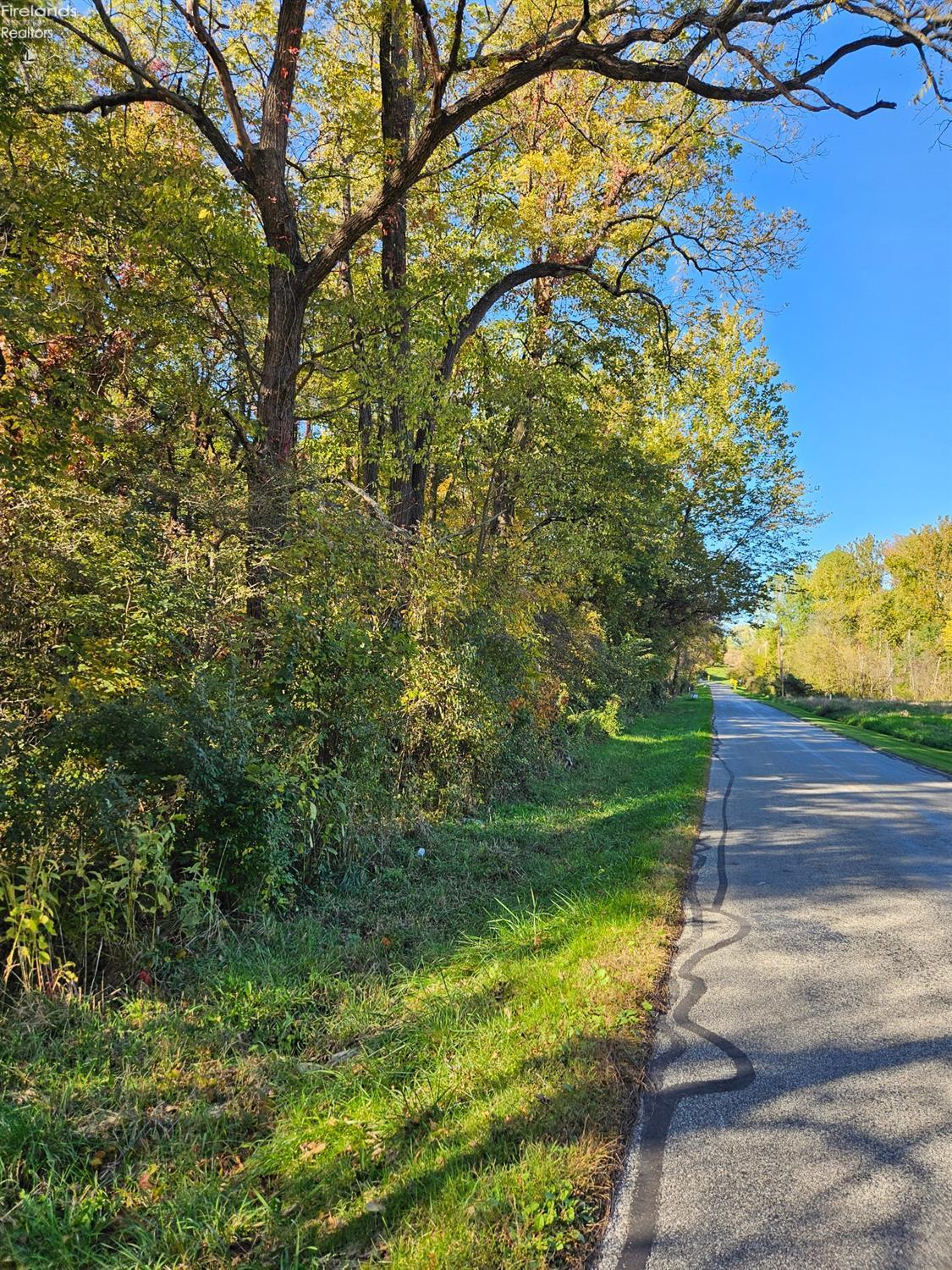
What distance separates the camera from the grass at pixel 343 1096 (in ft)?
7.02

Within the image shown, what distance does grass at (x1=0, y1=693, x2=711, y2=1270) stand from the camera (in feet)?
7.02

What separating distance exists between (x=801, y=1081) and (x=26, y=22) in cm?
984

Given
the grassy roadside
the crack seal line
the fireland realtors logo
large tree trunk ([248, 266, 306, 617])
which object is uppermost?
the fireland realtors logo

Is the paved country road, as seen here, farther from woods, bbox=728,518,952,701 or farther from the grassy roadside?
woods, bbox=728,518,952,701

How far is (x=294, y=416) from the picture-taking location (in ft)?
27.4

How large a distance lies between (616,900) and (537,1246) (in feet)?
10.3

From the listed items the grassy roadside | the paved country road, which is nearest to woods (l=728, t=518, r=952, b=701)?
the grassy roadside

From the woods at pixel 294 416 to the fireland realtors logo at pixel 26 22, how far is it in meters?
0.27

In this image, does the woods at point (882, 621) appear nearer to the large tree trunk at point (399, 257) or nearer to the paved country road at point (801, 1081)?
the large tree trunk at point (399, 257)

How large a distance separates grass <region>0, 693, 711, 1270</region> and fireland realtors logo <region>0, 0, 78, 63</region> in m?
6.54

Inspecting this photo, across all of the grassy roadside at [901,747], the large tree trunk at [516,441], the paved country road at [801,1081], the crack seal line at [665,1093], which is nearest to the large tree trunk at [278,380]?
the large tree trunk at [516,441]

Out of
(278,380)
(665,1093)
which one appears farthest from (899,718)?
(665,1093)

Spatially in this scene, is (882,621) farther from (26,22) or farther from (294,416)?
(26,22)

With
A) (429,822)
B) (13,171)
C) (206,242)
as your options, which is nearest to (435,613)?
(429,822)
